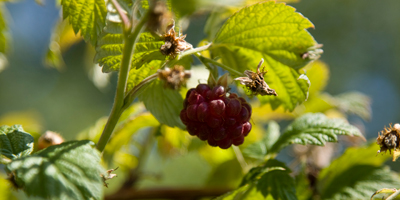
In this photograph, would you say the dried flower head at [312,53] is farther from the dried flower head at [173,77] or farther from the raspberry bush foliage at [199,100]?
the dried flower head at [173,77]

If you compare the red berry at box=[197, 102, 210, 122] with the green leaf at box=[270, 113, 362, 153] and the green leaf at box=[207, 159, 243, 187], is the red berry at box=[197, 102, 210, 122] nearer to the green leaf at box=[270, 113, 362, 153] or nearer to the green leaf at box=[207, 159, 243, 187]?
the green leaf at box=[270, 113, 362, 153]

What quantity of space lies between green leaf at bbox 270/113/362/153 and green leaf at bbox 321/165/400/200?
0.80 ft

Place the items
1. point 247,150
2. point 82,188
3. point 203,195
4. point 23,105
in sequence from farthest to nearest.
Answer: point 23,105, point 203,195, point 247,150, point 82,188

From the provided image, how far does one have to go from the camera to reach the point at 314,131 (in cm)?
91

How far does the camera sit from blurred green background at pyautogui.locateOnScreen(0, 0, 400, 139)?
5379 mm

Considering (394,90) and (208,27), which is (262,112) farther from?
(394,90)

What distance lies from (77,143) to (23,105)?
5614 millimetres

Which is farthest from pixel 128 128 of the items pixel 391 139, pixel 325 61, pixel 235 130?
pixel 325 61

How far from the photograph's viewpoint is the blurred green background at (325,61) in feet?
17.6

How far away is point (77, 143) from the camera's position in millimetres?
615

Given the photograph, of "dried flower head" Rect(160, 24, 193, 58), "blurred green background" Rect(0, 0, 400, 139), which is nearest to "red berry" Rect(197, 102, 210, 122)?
"dried flower head" Rect(160, 24, 193, 58)

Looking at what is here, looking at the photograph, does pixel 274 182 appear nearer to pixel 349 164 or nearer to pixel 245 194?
pixel 245 194

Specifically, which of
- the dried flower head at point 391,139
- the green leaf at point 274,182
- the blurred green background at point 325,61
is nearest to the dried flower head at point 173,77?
the green leaf at point 274,182

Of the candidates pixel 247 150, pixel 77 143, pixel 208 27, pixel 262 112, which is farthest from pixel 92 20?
pixel 262 112
